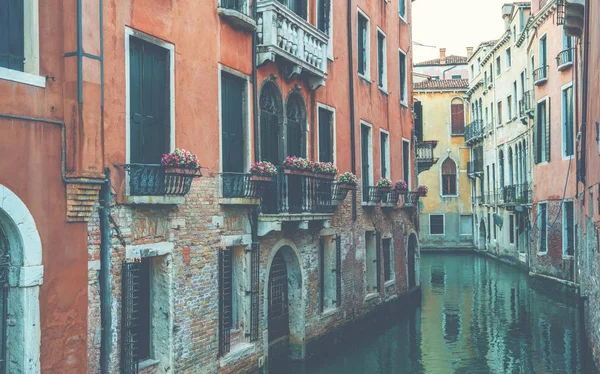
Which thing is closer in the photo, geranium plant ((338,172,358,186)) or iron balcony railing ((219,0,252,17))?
iron balcony railing ((219,0,252,17))

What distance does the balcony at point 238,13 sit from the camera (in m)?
10.5

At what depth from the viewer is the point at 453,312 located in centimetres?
2044

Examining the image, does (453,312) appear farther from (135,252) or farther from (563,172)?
(135,252)

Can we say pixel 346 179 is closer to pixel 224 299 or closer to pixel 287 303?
pixel 287 303

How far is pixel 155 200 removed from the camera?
8.54m

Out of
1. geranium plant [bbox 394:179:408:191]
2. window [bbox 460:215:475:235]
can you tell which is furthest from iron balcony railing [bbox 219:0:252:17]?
window [bbox 460:215:475:235]

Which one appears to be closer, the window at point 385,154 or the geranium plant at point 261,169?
the geranium plant at point 261,169

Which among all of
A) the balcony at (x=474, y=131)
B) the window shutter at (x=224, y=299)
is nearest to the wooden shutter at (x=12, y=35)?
the window shutter at (x=224, y=299)

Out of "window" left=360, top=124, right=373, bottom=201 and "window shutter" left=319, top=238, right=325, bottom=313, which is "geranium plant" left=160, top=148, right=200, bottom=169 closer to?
"window shutter" left=319, top=238, right=325, bottom=313

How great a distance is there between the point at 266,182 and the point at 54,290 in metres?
4.64

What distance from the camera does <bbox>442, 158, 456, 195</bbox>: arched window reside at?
4481 centimetres

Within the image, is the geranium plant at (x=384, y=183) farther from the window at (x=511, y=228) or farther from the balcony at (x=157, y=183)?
the window at (x=511, y=228)

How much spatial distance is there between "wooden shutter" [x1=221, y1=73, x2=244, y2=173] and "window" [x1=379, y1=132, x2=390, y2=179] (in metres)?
8.75

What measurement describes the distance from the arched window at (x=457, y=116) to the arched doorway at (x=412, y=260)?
80.8ft
